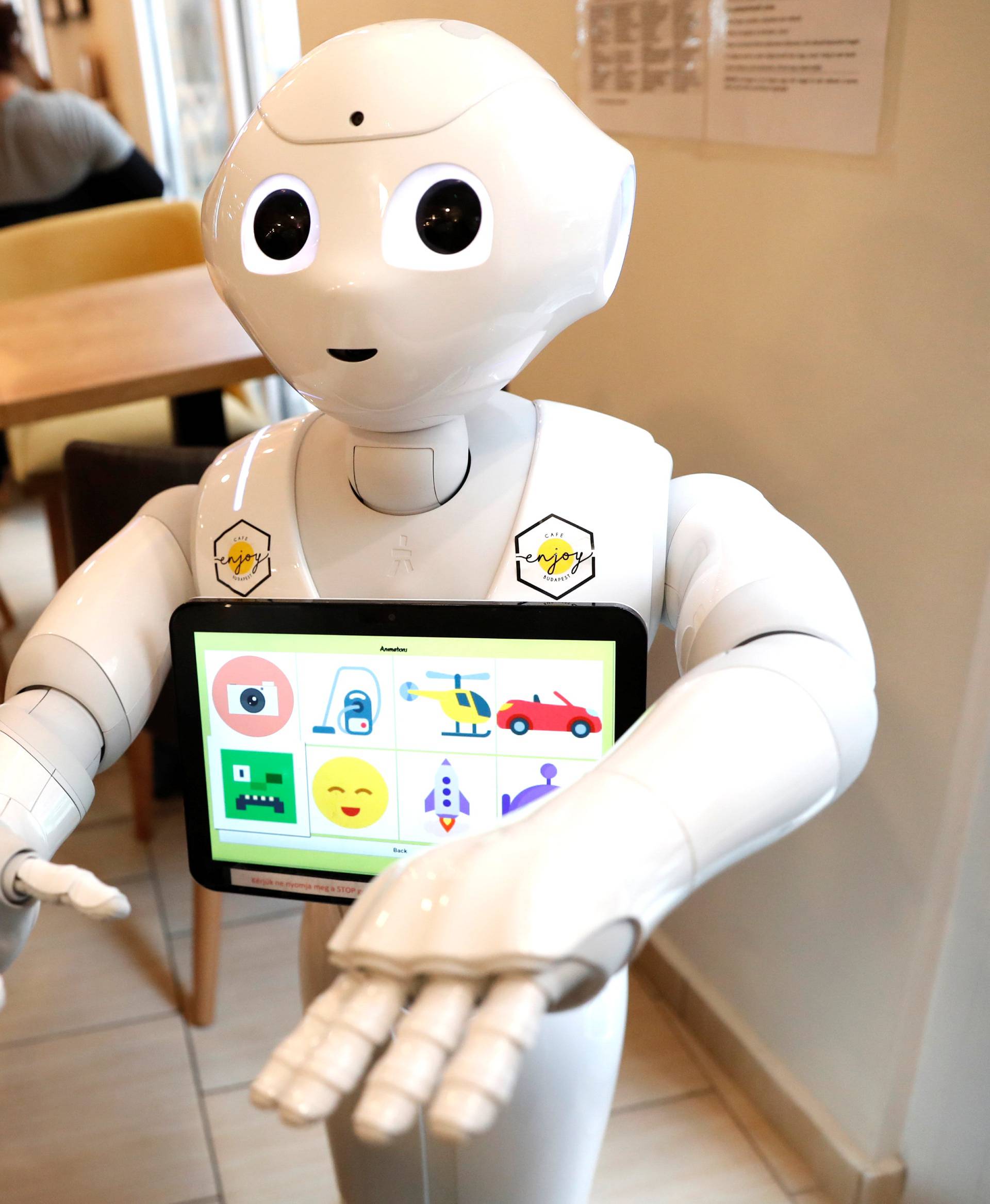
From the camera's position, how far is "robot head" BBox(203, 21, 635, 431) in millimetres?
661

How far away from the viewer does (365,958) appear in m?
0.50

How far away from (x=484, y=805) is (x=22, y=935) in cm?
29

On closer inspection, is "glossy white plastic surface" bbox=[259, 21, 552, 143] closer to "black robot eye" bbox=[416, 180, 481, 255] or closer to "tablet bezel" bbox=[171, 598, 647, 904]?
"black robot eye" bbox=[416, 180, 481, 255]

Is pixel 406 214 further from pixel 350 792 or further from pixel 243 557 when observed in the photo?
pixel 350 792

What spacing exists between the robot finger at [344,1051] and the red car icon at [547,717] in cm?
26

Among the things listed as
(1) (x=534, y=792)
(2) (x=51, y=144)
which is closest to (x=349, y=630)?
(1) (x=534, y=792)

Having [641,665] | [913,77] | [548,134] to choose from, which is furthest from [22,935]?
[913,77]

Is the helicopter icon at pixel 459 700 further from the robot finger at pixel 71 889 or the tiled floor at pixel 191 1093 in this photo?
the tiled floor at pixel 191 1093

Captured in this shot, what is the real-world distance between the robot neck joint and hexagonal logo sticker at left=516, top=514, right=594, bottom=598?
0.07m

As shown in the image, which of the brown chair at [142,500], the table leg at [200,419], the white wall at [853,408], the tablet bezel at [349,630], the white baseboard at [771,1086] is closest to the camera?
the tablet bezel at [349,630]

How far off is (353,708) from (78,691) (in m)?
0.19

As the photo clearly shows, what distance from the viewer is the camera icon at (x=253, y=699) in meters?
0.77

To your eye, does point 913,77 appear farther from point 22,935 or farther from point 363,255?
point 22,935

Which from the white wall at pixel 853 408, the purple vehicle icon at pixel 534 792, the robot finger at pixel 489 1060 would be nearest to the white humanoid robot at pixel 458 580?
the robot finger at pixel 489 1060
